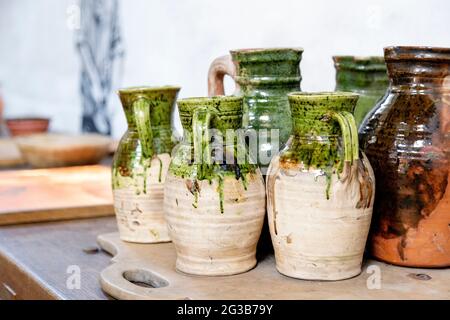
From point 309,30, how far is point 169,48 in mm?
695

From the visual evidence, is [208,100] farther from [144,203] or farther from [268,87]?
[144,203]

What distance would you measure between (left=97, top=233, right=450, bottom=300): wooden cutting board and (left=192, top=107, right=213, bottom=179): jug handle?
0.48 feet

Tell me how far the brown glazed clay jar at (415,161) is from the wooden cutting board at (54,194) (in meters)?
0.68

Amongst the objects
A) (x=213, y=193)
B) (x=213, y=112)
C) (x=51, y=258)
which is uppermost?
(x=213, y=112)

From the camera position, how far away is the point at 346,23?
1490 mm

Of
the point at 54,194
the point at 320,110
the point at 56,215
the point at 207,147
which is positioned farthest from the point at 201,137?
the point at 54,194

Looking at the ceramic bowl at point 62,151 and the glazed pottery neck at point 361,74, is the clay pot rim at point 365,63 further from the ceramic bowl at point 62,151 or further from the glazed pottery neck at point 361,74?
the ceramic bowl at point 62,151

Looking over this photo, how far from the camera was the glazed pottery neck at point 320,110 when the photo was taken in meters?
0.95

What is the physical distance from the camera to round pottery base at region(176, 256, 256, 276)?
1.00 m

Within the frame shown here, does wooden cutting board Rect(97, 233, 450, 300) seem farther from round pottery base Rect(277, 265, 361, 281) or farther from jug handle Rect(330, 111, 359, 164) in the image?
jug handle Rect(330, 111, 359, 164)

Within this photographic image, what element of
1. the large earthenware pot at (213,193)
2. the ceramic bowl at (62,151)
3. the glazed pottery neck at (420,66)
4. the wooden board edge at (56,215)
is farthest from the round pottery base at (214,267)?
the ceramic bowl at (62,151)

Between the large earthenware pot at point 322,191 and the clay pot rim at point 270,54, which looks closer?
the large earthenware pot at point 322,191

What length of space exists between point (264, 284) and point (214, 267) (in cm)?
7

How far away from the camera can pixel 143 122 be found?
1.14 m
